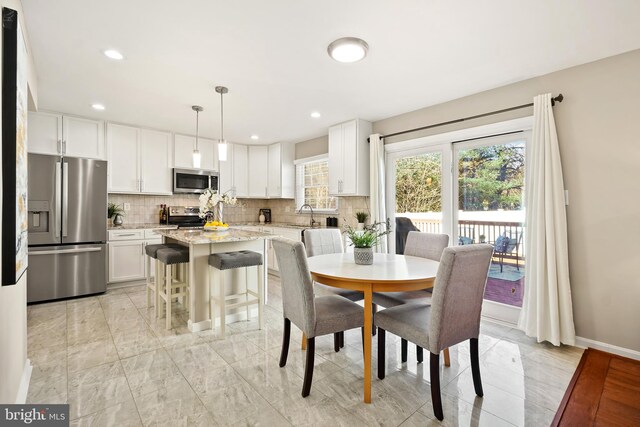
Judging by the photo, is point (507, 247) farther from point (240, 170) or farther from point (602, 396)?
point (240, 170)

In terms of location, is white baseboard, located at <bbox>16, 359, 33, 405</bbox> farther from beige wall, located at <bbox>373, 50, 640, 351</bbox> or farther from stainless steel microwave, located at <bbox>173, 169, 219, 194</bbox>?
beige wall, located at <bbox>373, 50, 640, 351</bbox>

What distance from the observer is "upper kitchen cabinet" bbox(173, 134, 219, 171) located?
5148 millimetres

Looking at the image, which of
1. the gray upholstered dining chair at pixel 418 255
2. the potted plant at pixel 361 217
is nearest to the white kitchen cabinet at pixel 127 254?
the potted plant at pixel 361 217

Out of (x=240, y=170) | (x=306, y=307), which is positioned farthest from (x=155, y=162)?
(x=306, y=307)

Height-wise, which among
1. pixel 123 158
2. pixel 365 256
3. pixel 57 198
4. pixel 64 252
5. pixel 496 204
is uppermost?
pixel 123 158

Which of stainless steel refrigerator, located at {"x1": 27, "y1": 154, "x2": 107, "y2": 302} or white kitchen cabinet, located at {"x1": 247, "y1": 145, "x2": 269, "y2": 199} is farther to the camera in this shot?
white kitchen cabinet, located at {"x1": 247, "y1": 145, "x2": 269, "y2": 199}

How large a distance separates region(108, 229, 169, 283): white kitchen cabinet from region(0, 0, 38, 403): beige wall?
237 cm

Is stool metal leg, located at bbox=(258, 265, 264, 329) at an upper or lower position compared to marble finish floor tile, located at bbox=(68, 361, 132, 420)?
upper

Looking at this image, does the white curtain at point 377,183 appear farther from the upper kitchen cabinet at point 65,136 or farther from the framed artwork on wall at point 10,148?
the upper kitchen cabinet at point 65,136

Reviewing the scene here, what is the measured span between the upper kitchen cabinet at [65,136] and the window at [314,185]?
3.08m

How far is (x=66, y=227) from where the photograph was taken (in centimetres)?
388

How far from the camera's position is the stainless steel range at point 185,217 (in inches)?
204

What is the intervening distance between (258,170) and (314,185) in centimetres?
120

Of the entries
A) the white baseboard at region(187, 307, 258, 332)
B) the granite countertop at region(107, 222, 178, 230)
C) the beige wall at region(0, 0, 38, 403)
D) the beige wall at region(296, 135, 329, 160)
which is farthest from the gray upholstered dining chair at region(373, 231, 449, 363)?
the granite countertop at region(107, 222, 178, 230)
